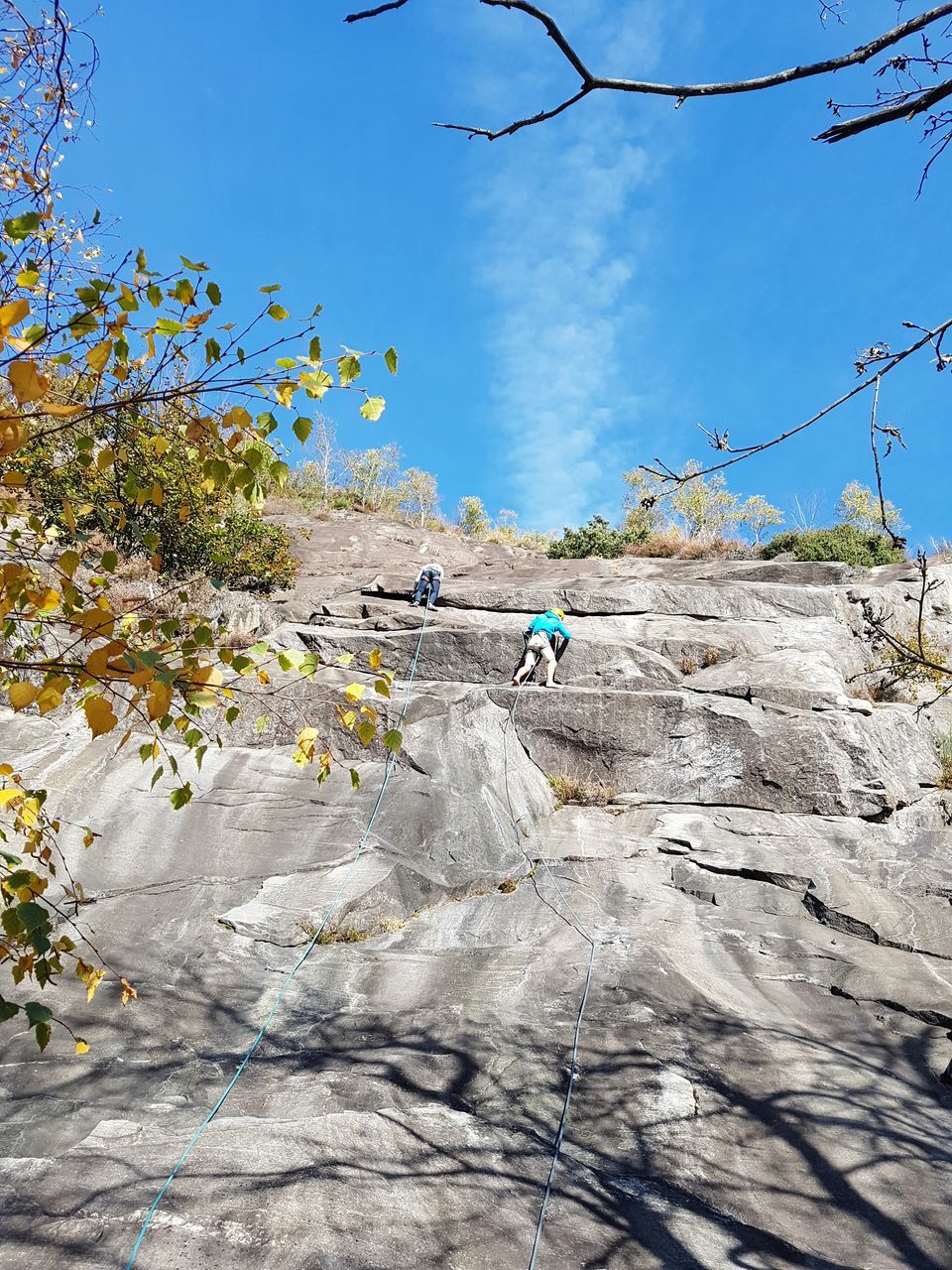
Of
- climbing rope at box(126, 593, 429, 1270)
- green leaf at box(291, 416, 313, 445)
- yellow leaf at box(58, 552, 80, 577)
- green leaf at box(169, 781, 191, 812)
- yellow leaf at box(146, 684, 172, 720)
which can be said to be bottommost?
climbing rope at box(126, 593, 429, 1270)

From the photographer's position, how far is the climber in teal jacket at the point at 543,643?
43.9 feet

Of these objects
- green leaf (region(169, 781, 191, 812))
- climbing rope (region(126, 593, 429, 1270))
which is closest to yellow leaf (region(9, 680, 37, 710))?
green leaf (region(169, 781, 191, 812))

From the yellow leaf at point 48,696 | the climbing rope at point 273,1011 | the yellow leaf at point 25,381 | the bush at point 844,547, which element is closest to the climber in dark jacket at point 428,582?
the climbing rope at point 273,1011

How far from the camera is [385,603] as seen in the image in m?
17.3

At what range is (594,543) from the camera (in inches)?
1013

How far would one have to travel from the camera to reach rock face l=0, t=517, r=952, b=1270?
10.5 ft

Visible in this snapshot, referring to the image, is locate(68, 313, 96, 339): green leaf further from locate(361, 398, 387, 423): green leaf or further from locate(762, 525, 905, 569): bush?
locate(762, 525, 905, 569): bush

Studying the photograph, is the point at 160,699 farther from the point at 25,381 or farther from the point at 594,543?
the point at 594,543

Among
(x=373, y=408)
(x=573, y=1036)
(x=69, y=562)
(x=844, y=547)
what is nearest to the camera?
(x=69, y=562)

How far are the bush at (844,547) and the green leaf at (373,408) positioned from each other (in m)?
21.6

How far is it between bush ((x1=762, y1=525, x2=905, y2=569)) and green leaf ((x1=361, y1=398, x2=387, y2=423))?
21636 mm

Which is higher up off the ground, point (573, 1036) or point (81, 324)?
A: point (81, 324)

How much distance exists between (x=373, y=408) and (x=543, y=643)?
1150cm

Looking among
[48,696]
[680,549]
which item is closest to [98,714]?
[48,696]
